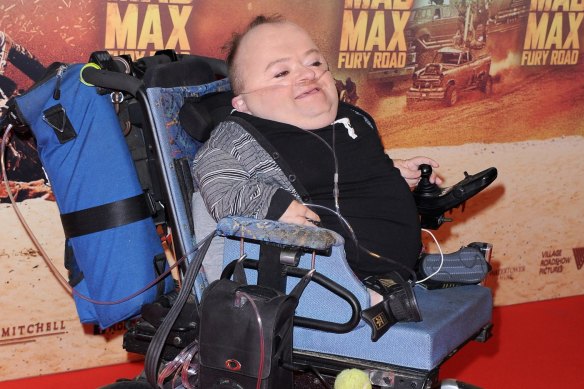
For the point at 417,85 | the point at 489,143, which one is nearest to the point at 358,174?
the point at 417,85

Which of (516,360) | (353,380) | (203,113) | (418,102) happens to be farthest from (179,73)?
(516,360)

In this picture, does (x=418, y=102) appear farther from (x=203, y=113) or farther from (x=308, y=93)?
(x=203, y=113)

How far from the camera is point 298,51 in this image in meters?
2.15

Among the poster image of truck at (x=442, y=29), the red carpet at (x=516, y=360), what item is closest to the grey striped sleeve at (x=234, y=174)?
the red carpet at (x=516, y=360)

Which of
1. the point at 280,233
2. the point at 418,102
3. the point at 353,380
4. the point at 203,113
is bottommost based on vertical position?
the point at 353,380

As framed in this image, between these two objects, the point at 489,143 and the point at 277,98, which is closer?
the point at 277,98

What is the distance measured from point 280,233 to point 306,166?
1.18 feet

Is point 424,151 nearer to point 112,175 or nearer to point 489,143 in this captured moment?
point 489,143

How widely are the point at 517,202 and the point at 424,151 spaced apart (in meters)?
0.59

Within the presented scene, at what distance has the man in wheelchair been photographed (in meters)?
1.89

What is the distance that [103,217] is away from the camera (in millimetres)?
1949

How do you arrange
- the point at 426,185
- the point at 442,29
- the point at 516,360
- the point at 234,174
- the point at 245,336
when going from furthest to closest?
the point at 442,29 → the point at 516,360 → the point at 426,185 → the point at 234,174 → the point at 245,336

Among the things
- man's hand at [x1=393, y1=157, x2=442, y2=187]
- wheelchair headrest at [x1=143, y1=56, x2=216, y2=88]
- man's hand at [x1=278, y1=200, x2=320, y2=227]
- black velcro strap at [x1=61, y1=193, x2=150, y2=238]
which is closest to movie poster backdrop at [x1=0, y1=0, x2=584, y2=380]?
wheelchair headrest at [x1=143, y1=56, x2=216, y2=88]

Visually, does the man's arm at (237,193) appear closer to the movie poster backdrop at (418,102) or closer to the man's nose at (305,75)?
the man's nose at (305,75)
